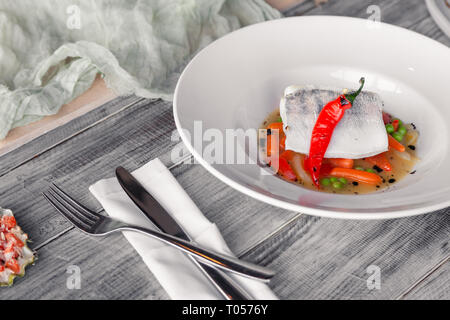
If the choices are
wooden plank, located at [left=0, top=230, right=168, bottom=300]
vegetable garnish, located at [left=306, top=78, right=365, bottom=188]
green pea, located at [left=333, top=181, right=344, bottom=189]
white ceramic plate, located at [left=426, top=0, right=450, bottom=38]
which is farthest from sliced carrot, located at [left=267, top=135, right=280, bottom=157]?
white ceramic plate, located at [left=426, top=0, right=450, bottom=38]

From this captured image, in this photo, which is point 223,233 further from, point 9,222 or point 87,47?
point 87,47

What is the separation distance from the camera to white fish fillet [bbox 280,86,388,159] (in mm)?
1862

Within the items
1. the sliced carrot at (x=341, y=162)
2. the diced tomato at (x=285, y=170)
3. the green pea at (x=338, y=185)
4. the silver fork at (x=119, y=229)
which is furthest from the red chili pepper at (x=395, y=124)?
the silver fork at (x=119, y=229)

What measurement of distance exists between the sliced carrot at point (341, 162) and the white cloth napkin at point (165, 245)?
0.62m

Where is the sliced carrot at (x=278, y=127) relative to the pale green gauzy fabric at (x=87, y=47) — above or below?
below

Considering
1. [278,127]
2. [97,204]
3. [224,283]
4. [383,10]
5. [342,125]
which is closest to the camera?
[224,283]

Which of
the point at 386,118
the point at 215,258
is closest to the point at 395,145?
the point at 386,118

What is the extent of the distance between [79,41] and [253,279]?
5.02 feet

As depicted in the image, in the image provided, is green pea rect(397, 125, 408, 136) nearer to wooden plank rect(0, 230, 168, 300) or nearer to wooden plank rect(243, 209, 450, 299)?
wooden plank rect(243, 209, 450, 299)

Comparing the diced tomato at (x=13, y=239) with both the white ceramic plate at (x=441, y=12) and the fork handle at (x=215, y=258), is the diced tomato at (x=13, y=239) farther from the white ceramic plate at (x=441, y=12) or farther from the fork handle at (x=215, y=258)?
the white ceramic plate at (x=441, y=12)

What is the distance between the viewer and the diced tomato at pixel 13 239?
1551mm

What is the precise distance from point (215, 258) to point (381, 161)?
88 centimetres

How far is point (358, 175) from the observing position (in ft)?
6.10

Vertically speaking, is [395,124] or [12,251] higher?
[395,124]
